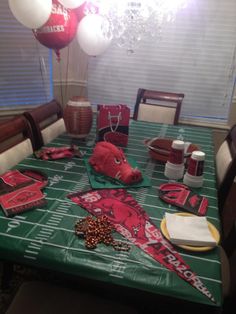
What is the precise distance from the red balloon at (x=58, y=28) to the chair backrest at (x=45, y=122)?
396 mm

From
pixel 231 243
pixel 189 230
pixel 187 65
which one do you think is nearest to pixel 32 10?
pixel 189 230

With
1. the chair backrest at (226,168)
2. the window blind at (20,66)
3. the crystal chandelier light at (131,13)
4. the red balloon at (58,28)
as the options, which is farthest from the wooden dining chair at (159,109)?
the window blind at (20,66)

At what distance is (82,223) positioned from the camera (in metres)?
0.96

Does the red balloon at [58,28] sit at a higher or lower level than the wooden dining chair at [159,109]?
higher

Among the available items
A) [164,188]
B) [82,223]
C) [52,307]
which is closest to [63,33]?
[164,188]

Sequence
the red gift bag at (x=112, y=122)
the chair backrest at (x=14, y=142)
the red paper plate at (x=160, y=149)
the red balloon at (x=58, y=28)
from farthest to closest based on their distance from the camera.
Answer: the red balloon at (x=58, y=28) → the red gift bag at (x=112, y=122) → the red paper plate at (x=160, y=149) → the chair backrest at (x=14, y=142)

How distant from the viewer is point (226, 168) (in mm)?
1464

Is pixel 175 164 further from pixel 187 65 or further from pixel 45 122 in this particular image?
pixel 187 65

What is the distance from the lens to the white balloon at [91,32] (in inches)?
73.4

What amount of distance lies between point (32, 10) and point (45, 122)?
25.7 inches

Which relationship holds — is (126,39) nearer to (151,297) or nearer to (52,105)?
(52,105)

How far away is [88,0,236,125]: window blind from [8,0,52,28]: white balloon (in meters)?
1.33

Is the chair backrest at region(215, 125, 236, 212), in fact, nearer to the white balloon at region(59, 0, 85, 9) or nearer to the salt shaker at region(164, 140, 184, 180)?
the salt shaker at region(164, 140, 184, 180)

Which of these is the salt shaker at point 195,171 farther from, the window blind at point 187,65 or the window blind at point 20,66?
the window blind at point 20,66
